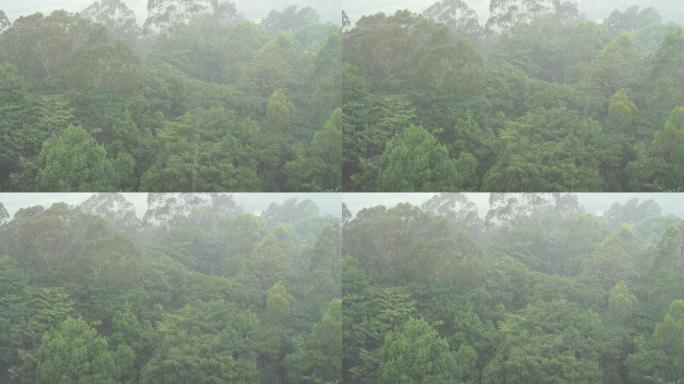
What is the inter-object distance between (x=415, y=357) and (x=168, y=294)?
75.4 inches

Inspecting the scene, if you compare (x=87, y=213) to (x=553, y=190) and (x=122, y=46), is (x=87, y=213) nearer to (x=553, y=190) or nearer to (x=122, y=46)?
(x=122, y=46)

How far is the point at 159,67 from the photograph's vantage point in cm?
586

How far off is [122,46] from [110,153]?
814 mm

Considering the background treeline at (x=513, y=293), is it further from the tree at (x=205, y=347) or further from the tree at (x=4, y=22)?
the tree at (x=4, y=22)

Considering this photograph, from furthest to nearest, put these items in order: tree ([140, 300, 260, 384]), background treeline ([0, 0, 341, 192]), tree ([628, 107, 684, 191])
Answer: tree ([140, 300, 260, 384]) < background treeline ([0, 0, 341, 192]) < tree ([628, 107, 684, 191])

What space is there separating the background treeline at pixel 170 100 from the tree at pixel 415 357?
124 centimetres

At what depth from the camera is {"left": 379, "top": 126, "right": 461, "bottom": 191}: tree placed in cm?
581

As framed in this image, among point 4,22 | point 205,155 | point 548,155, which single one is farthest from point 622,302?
point 4,22

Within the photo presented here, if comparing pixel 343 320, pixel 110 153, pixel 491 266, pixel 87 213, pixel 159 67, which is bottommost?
pixel 343 320

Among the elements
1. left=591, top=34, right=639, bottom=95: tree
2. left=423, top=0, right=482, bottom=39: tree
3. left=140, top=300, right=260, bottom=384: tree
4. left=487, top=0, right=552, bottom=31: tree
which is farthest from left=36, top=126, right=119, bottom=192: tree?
left=591, top=34, right=639, bottom=95: tree

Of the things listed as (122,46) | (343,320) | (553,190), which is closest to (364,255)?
(343,320)

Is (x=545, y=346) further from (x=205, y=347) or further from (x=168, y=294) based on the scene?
(x=168, y=294)

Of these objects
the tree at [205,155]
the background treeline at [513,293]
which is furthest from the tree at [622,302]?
the tree at [205,155]

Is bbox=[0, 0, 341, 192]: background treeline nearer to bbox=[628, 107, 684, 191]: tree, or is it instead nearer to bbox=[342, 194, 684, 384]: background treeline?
bbox=[342, 194, 684, 384]: background treeline
